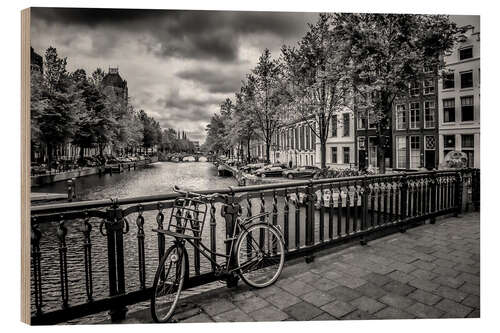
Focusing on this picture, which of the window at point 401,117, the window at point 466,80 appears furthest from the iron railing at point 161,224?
the window at point 401,117

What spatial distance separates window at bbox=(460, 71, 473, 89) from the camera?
4353 mm

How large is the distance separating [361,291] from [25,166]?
3220 millimetres

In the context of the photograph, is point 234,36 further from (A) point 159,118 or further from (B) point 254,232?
(B) point 254,232

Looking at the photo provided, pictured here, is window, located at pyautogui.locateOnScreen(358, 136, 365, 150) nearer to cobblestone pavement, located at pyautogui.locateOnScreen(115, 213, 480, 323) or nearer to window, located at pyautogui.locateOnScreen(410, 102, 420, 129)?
window, located at pyautogui.locateOnScreen(410, 102, 420, 129)

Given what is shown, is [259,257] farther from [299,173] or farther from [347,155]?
[299,173]

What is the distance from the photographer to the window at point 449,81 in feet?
17.3

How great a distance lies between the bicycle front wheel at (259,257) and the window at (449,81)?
161 inches

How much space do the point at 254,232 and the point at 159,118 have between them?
9.70 ft

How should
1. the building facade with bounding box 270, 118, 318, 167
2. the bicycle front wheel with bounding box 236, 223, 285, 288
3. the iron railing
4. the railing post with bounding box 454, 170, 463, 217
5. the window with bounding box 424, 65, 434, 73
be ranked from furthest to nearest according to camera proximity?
the building facade with bounding box 270, 118, 318, 167, the window with bounding box 424, 65, 434, 73, the railing post with bounding box 454, 170, 463, 217, the bicycle front wheel with bounding box 236, 223, 285, 288, the iron railing

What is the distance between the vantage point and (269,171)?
21.5 meters

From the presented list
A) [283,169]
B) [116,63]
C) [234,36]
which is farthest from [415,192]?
[283,169]

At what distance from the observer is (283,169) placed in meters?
22.6

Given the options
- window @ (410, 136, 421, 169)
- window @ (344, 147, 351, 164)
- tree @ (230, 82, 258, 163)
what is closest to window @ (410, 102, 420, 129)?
window @ (410, 136, 421, 169)

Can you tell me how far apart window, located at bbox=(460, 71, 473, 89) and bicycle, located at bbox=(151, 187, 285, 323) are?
341 centimetres
